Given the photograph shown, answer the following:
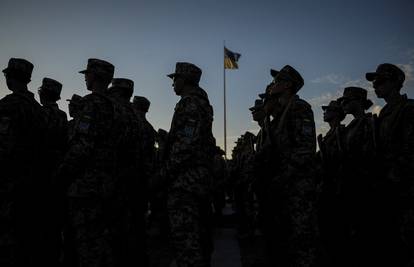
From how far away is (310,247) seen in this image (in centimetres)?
374

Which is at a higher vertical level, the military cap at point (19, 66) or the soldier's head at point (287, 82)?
the military cap at point (19, 66)

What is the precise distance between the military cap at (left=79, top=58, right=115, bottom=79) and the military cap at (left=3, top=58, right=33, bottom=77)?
774 mm

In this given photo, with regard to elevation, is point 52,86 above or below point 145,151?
above

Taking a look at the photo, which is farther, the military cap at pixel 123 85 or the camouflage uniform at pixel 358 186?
the military cap at pixel 123 85

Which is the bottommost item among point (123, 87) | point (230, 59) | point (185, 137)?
point (185, 137)

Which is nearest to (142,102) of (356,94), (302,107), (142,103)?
(142,103)

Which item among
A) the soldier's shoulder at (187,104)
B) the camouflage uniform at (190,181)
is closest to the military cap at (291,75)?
the camouflage uniform at (190,181)

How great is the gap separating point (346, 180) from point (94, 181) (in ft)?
12.9

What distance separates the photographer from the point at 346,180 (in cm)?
558

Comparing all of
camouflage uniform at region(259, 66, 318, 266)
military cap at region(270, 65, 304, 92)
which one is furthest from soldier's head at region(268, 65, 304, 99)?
camouflage uniform at region(259, 66, 318, 266)

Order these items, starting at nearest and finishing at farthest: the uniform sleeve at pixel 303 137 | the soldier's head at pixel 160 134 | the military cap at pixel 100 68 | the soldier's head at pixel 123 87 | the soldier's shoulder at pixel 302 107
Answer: the uniform sleeve at pixel 303 137 → the soldier's shoulder at pixel 302 107 → the military cap at pixel 100 68 → the soldier's head at pixel 123 87 → the soldier's head at pixel 160 134

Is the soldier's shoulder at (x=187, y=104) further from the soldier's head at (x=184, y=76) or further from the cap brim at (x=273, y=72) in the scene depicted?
the cap brim at (x=273, y=72)

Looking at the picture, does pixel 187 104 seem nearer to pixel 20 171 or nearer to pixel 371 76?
pixel 20 171

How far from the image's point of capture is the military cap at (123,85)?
5.50m
